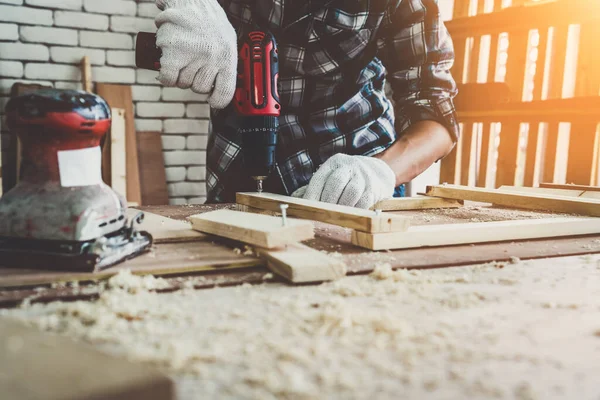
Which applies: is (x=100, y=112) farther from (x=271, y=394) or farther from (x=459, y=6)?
(x=459, y=6)

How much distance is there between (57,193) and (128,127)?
250cm

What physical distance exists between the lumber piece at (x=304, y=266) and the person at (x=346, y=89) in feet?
2.79

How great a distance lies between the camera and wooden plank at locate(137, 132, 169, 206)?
10.3 ft

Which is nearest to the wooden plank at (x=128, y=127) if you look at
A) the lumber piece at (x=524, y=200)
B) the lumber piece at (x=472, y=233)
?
the lumber piece at (x=524, y=200)

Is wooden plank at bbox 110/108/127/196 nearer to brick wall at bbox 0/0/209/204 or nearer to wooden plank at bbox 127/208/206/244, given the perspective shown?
brick wall at bbox 0/0/209/204

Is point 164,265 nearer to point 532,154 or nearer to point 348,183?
point 348,183

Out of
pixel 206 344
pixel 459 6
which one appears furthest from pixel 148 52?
pixel 459 6

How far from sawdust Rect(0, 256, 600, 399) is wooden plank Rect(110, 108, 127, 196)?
2.47m

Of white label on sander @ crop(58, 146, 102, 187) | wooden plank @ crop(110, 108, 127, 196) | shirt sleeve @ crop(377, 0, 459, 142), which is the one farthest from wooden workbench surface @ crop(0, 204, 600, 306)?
wooden plank @ crop(110, 108, 127, 196)

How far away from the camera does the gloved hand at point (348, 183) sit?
1.30 m

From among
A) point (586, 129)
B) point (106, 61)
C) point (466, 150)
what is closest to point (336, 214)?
point (586, 129)

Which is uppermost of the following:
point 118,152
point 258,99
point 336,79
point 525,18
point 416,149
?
point 525,18

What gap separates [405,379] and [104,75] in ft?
10.2

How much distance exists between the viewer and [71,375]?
0.35 meters
